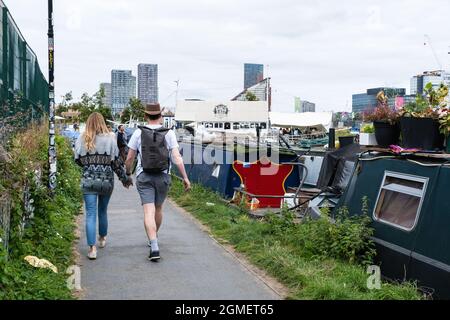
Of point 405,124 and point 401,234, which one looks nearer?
point 401,234

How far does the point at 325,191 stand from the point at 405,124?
9.60 feet

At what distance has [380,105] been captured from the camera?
7762 mm

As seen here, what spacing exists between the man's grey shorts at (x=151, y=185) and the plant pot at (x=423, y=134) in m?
2.92

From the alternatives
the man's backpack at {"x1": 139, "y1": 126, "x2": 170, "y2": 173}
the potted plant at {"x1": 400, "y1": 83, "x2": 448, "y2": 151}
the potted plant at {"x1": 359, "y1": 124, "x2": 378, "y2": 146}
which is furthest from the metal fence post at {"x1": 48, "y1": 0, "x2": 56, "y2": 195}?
the potted plant at {"x1": 400, "y1": 83, "x2": 448, "y2": 151}

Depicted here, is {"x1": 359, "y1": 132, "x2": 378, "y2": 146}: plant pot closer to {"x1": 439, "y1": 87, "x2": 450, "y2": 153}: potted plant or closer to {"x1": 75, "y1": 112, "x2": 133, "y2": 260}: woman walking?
{"x1": 439, "y1": 87, "x2": 450, "y2": 153}: potted plant

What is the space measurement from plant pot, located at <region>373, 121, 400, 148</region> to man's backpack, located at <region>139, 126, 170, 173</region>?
2.70 meters

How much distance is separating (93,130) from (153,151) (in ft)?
2.87

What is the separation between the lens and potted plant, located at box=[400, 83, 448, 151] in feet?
22.4

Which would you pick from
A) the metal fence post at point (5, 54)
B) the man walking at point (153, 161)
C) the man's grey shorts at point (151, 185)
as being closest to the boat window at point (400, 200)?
the man walking at point (153, 161)

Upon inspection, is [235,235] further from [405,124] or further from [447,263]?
[447,263]

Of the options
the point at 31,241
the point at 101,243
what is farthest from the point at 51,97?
the point at 31,241

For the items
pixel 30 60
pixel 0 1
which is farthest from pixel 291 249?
pixel 30 60
